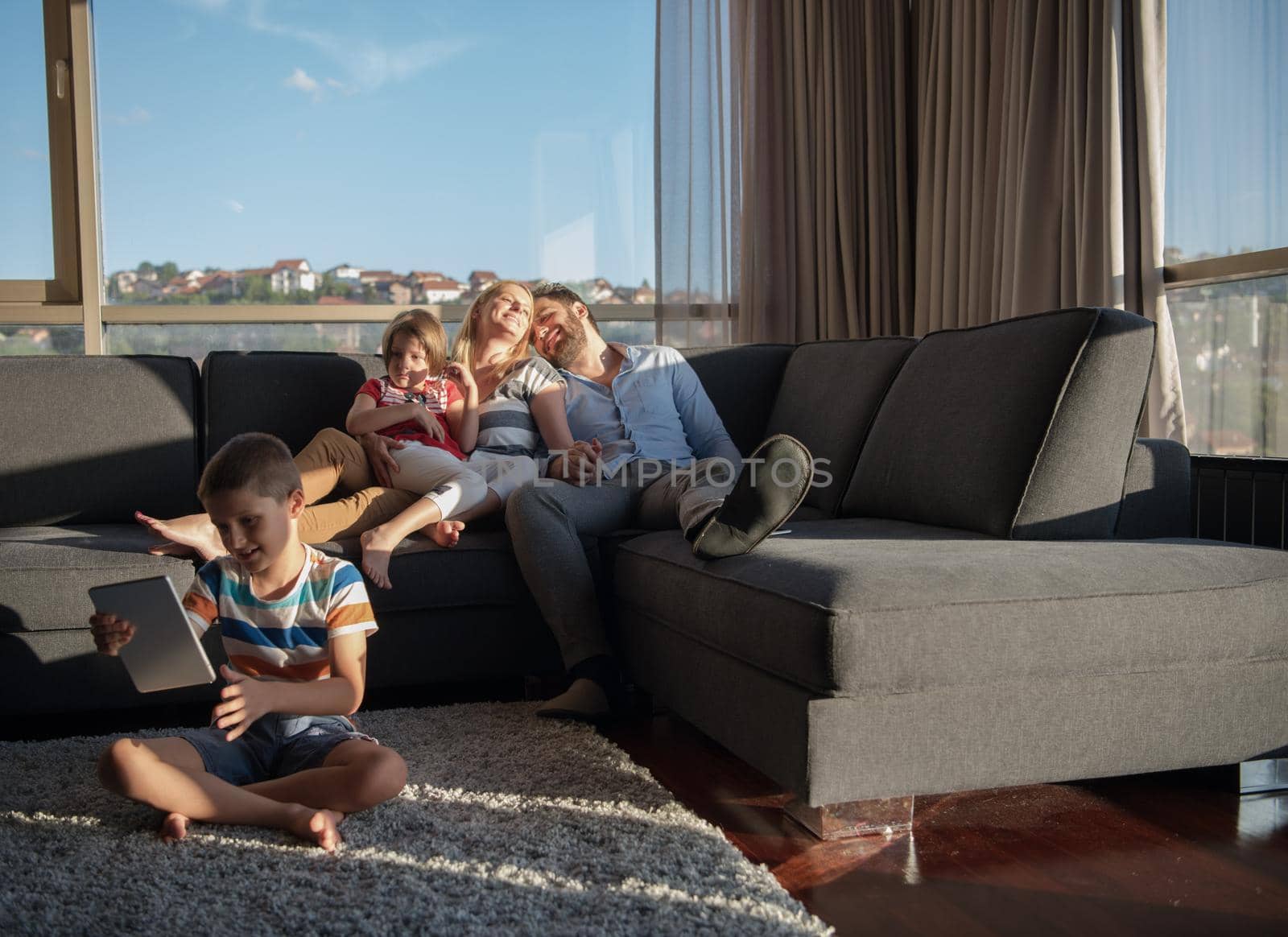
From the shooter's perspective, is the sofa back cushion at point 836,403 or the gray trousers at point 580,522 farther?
the sofa back cushion at point 836,403

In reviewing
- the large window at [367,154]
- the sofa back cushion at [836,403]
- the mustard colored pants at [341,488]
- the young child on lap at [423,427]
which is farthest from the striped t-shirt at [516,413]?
the large window at [367,154]

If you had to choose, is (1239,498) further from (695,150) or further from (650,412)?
(695,150)

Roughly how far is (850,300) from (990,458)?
7.16 ft

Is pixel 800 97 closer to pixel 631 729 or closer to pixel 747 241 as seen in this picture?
pixel 747 241

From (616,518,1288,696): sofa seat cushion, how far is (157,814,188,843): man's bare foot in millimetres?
826

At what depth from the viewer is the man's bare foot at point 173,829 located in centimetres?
153

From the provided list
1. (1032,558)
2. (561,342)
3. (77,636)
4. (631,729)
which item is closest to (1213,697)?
(1032,558)

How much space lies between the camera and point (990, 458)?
6.88 ft

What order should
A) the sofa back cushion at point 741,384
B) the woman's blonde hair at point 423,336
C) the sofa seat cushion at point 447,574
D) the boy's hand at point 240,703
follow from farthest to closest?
the sofa back cushion at point 741,384
the woman's blonde hair at point 423,336
the sofa seat cushion at point 447,574
the boy's hand at point 240,703

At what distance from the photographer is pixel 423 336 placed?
2.70 metres

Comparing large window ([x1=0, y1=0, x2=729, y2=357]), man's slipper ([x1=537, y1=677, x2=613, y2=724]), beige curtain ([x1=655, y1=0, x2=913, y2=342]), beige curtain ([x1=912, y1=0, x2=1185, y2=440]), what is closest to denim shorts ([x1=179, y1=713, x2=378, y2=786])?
man's slipper ([x1=537, y1=677, x2=613, y2=724])

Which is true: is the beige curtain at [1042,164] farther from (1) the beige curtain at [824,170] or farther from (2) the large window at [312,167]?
(2) the large window at [312,167]

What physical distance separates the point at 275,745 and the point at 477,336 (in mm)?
1441

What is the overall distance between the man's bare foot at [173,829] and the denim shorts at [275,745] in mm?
80
